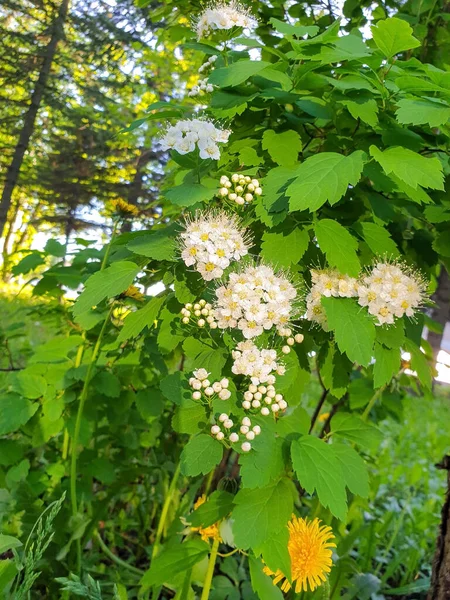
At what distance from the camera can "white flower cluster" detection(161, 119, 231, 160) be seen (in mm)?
997

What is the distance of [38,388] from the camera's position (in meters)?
1.42

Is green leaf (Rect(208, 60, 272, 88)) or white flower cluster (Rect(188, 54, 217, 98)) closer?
green leaf (Rect(208, 60, 272, 88))

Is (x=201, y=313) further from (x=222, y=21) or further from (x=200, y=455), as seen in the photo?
(x=222, y=21)

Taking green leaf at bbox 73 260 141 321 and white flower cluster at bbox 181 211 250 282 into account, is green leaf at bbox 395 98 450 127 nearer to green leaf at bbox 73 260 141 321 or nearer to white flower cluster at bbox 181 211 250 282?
white flower cluster at bbox 181 211 250 282

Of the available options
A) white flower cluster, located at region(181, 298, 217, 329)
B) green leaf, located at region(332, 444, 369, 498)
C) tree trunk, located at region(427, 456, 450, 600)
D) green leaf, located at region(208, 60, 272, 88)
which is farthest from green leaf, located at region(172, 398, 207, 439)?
tree trunk, located at region(427, 456, 450, 600)

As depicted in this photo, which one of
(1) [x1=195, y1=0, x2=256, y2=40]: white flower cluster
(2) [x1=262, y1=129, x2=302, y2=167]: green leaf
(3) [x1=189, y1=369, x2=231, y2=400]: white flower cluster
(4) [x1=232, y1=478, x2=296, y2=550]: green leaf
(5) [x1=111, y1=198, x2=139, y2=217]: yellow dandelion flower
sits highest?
(1) [x1=195, y1=0, x2=256, y2=40]: white flower cluster

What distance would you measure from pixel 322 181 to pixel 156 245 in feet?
1.12

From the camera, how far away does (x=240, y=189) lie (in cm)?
98

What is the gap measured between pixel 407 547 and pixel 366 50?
6.04 feet

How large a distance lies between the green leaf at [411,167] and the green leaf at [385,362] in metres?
0.34

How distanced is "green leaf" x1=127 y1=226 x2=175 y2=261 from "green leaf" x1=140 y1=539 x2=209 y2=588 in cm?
58

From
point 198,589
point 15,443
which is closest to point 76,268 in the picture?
point 15,443

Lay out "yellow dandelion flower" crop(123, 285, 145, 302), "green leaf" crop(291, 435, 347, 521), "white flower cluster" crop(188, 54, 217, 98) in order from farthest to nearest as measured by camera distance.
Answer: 1. "yellow dandelion flower" crop(123, 285, 145, 302)
2. "white flower cluster" crop(188, 54, 217, 98)
3. "green leaf" crop(291, 435, 347, 521)

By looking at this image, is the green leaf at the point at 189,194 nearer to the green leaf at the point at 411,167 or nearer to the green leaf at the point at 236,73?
the green leaf at the point at 236,73
